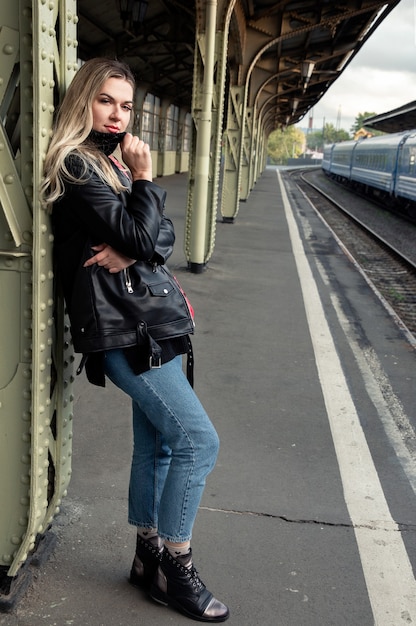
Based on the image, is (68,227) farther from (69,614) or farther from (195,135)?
(195,135)

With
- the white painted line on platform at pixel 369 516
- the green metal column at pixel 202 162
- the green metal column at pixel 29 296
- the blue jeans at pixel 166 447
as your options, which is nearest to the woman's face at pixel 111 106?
the green metal column at pixel 29 296

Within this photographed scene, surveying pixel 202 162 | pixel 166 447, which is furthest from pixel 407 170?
pixel 166 447

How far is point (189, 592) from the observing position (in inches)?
98.1

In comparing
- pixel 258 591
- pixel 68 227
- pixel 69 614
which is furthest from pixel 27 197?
pixel 258 591

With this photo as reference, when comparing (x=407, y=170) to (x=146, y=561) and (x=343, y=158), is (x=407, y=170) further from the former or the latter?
(x=146, y=561)

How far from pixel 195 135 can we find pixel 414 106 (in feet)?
81.0

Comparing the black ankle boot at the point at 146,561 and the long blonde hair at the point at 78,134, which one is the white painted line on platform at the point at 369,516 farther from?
the long blonde hair at the point at 78,134

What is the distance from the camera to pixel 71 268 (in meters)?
2.25

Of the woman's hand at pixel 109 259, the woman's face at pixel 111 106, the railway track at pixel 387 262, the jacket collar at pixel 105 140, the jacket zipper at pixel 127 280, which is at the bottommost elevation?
the railway track at pixel 387 262

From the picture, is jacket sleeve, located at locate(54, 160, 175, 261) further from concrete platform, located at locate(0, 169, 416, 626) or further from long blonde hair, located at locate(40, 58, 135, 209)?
concrete platform, located at locate(0, 169, 416, 626)

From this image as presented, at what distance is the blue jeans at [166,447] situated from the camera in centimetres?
230

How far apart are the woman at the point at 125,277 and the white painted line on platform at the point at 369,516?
667mm

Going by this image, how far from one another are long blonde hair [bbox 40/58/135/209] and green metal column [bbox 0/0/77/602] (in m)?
0.05

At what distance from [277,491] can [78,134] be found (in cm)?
209
